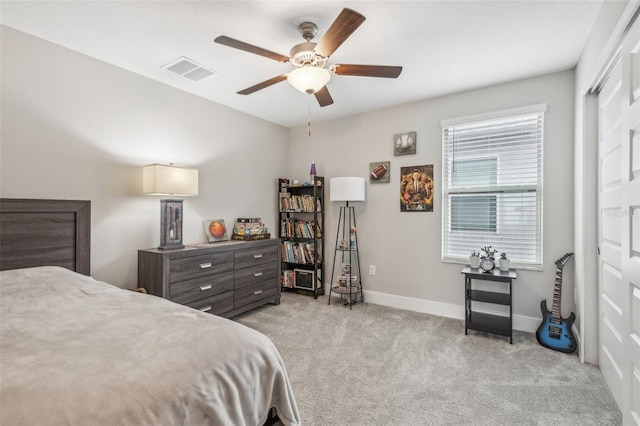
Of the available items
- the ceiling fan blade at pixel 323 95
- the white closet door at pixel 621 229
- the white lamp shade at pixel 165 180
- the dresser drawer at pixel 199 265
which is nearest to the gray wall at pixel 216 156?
the white lamp shade at pixel 165 180

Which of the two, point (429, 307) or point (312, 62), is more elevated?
point (312, 62)

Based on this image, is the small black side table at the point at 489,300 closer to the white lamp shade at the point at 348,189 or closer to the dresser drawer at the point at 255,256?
the white lamp shade at the point at 348,189

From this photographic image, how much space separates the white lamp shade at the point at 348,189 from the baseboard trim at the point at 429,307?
1.27 meters

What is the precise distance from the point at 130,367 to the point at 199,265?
6.80 ft

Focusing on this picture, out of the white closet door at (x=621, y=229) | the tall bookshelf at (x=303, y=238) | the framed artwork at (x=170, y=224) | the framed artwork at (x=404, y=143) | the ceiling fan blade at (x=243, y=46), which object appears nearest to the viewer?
the white closet door at (x=621, y=229)

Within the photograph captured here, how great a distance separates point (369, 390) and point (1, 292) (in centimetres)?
216

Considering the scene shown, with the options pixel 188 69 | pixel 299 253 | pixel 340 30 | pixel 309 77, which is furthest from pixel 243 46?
pixel 299 253

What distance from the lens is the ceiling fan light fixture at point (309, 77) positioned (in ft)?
6.64

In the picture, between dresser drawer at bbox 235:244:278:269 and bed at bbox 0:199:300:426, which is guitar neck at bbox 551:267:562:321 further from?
dresser drawer at bbox 235:244:278:269

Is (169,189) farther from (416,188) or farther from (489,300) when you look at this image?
(489,300)

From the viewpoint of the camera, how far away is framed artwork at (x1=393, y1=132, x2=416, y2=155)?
3.64 m

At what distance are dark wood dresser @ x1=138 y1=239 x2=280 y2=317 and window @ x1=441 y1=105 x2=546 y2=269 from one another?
2.09 m

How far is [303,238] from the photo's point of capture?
14.1 feet

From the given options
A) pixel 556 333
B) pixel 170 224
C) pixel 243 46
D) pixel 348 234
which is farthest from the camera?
pixel 348 234
